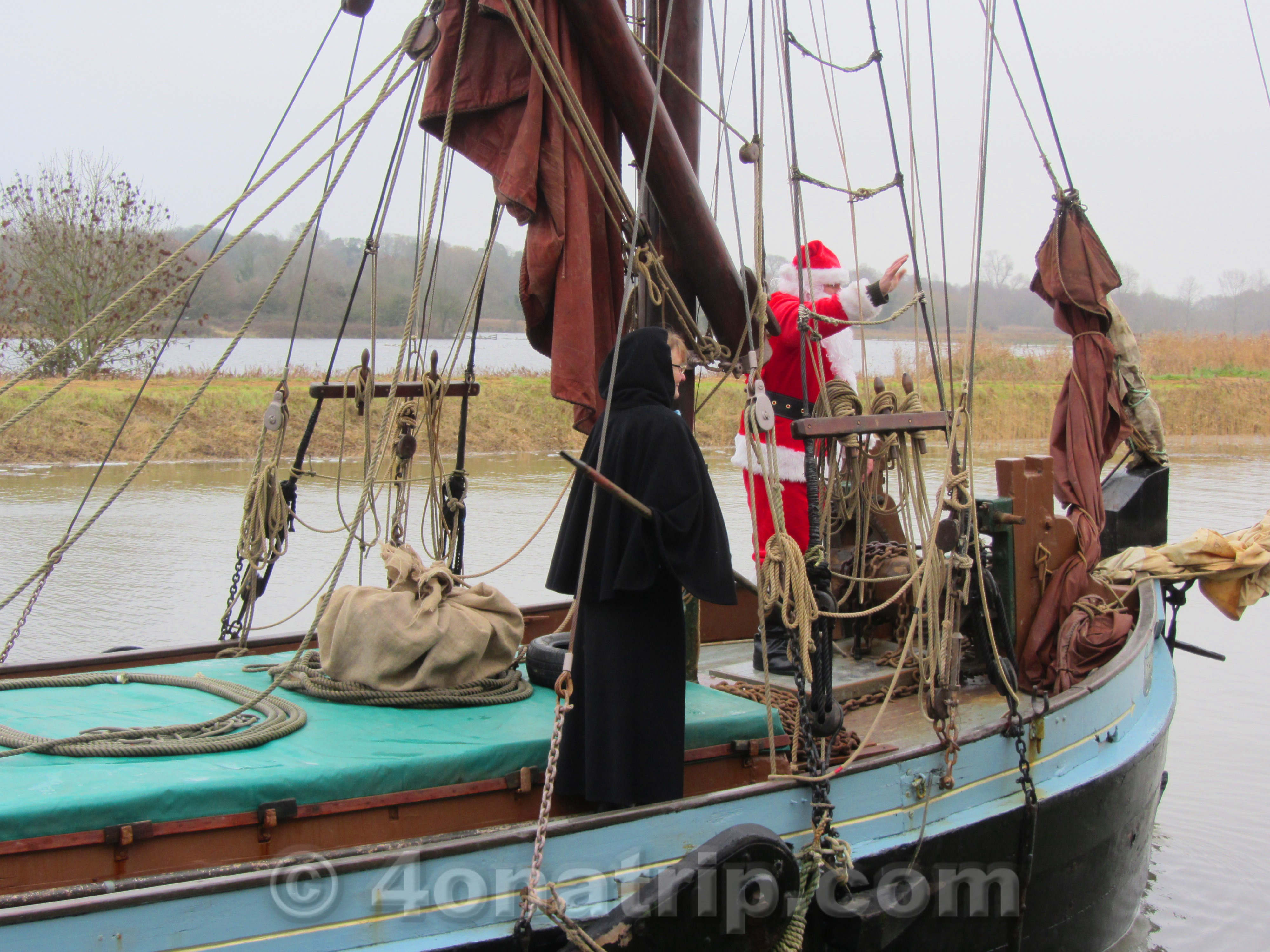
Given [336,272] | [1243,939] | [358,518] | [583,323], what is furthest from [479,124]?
[336,272]

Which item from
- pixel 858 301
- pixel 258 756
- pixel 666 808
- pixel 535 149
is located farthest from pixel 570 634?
pixel 858 301

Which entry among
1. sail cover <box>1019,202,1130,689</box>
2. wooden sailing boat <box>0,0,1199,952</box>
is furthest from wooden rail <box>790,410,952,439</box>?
sail cover <box>1019,202,1130,689</box>

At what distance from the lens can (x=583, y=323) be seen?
11.9 feet

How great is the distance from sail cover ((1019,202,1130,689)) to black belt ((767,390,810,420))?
3.90 ft

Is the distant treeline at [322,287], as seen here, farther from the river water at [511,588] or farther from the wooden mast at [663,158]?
the wooden mast at [663,158]

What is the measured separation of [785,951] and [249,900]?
1.41 meters

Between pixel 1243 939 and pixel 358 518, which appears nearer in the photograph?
pixel 358 518

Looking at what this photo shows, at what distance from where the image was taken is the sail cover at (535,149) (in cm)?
354

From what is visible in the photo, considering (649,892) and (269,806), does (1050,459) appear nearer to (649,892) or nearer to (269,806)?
(649,892)

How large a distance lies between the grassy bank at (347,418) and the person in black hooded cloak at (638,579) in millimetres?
11823

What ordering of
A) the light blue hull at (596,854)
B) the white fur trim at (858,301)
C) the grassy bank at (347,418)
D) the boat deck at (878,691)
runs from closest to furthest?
1. the light blue hull at (596,854)
2. the boat deck at (878,691)
3. the white fur trim at (858,301)
4. the grassy bank at (347,418)

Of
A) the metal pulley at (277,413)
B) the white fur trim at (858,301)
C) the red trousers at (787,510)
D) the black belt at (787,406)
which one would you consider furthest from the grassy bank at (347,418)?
the white fur trim at (858,301)

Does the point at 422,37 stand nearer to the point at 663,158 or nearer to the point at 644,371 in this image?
the point at 663,158

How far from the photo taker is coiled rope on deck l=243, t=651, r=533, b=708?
124 inches
